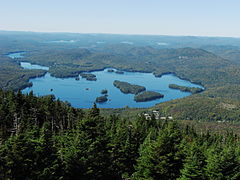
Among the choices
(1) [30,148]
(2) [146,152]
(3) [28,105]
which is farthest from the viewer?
(3) [28,105]

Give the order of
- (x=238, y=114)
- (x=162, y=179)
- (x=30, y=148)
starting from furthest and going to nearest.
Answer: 1. (x=238, y=114)
2. (x=162, y=179)
3. (x=30, y=148)

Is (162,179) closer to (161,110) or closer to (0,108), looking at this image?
(0,108)

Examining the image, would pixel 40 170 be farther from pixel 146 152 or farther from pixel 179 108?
pixel 179 108

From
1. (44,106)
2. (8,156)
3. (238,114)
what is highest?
(8,156)

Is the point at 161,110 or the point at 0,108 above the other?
the point at 0,108

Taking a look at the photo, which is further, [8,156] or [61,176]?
[61,176]

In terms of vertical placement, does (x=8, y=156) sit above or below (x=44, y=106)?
above

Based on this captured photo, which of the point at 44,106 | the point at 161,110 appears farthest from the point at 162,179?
the point at 161,110

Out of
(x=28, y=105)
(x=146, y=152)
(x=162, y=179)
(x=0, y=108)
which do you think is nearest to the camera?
(x=162, y=179)

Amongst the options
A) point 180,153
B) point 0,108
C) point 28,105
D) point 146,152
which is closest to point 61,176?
point 146,152
